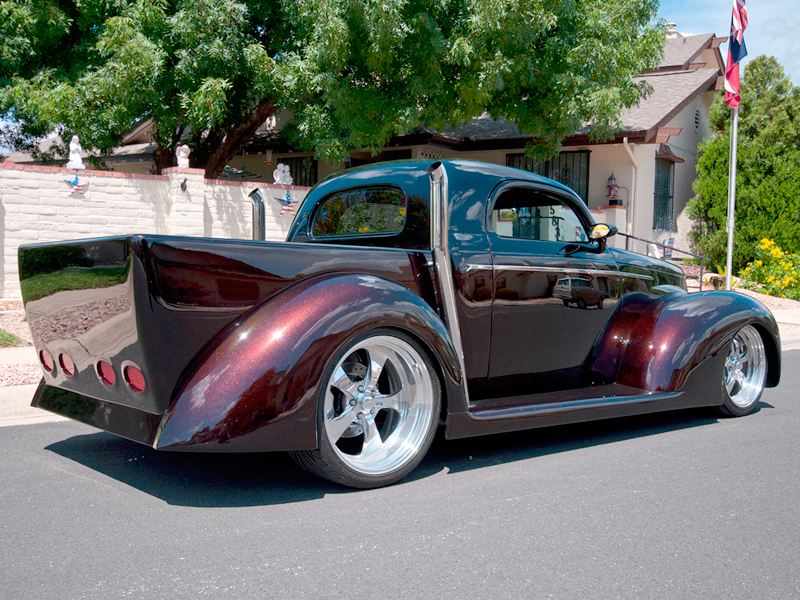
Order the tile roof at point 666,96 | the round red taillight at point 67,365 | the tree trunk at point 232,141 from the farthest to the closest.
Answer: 1. the tile roof at point 666,96
2. the tree trunk at point 232,141
3. the round red taillight at point 67,365

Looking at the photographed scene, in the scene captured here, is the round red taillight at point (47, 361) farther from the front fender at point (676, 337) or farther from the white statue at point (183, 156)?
the white statue at point (183, 156)

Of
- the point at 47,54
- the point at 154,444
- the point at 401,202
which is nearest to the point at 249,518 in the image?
the point at 154,444

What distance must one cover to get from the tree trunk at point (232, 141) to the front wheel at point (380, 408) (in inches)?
495

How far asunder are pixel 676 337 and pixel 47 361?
3.97m

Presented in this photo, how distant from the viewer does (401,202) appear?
4.51 m

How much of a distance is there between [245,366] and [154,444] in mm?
510

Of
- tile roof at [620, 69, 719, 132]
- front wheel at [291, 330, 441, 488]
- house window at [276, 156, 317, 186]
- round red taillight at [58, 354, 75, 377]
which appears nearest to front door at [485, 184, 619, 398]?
front wheel at [291, 330, 441, 488]

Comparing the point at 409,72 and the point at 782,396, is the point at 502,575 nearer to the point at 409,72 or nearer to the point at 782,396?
the point at 782,396

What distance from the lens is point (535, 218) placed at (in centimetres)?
488

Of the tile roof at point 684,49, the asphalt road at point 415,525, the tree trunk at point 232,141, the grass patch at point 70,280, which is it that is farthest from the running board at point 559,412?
the tile roof at point 684,49

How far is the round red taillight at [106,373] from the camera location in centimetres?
338

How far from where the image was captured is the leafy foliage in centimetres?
1588

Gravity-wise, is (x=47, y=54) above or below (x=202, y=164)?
above

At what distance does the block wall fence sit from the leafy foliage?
A: 35.1 feet
